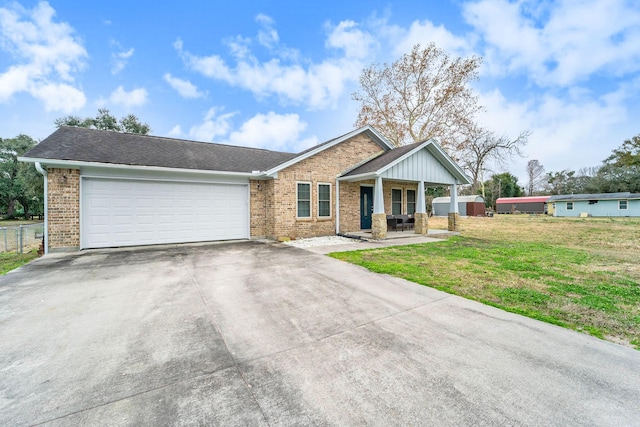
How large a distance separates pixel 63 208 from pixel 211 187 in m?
4.42

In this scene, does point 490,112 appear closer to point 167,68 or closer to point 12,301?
point 167,68

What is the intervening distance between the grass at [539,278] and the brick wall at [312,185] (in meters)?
3.53

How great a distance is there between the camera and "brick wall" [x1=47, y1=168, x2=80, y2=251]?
796cm

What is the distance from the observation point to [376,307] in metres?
4.04

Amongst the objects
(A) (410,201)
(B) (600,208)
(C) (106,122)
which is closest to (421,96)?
(A) (410,201)

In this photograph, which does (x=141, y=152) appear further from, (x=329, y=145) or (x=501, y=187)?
(x=501, y=187)

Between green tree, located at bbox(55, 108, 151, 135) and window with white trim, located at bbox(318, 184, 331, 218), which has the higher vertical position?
green tree, located at bbox(55, 108, 151, 135)

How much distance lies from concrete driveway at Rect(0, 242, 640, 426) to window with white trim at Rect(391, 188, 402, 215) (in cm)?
994

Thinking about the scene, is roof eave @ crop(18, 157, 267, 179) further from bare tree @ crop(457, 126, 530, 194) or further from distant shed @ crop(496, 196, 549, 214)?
distant shed @ crop(496, 196, 549, 214)

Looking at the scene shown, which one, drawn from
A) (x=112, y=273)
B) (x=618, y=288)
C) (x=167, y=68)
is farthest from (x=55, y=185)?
(x=618, y=288)

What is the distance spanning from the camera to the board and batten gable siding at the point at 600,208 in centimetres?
3142

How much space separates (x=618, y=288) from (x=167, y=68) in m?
21.4

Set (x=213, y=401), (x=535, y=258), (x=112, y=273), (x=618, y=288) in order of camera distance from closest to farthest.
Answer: (x=213, y=401) < (x=618, y=288) < (x=112, y=273) < (x=535, y=258)

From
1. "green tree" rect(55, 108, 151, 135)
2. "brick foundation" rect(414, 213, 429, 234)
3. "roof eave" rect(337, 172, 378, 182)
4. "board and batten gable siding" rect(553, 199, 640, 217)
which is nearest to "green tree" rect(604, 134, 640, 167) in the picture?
"board and batten gable siding" rect(553, 199, 640, 217)
